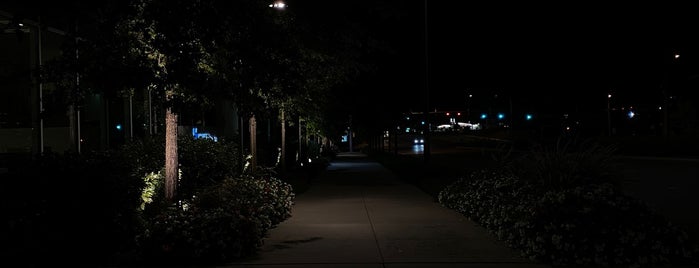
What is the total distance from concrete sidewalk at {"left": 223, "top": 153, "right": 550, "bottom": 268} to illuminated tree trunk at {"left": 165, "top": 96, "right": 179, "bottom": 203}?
1610 millimetres

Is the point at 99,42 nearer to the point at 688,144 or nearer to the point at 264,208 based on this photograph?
the point at 264,208

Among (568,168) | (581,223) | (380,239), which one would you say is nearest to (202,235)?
(380,239)

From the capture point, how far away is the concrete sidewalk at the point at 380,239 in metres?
7.67

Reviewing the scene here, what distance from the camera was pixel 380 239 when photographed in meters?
9.19

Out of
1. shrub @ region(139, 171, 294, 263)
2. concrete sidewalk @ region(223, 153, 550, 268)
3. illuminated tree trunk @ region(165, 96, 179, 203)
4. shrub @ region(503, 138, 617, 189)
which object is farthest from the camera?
A: shrub @ region(503, 138, 617, 189)

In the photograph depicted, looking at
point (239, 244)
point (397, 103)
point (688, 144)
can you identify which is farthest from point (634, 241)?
point (397, 103)

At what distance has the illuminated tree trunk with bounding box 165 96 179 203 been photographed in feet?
30.7

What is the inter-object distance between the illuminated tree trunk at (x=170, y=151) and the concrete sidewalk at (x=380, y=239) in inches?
63.4

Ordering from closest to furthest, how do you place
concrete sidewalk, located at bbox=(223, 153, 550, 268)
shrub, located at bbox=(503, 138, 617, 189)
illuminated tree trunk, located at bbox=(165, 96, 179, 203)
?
concrete sidewalk, located at bbox=(223, 153, 550, 268) → illuminated tree trunk, located at bbox=(165, 96, 179, 203) → shrub, located at bbox=(503, 138, 617, 189)

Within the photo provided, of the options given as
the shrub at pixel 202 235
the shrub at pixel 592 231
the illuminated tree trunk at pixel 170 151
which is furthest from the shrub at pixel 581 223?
the illuminated tree trunk at pixel 170 151

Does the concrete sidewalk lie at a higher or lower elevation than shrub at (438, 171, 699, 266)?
lower

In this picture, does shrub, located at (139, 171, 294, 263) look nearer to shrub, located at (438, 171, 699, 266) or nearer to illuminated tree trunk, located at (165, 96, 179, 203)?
illuminated tree trunk, located at (165, 96, 179, 203)

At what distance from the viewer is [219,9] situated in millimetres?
8164

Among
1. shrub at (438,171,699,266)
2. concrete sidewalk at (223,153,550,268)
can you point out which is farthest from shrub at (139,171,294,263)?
shrub at (438,171,699,266)
